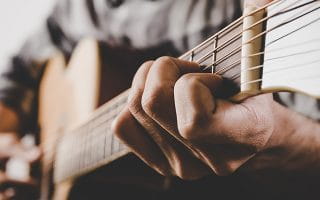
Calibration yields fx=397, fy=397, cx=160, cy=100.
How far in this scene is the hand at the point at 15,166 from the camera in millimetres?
1105

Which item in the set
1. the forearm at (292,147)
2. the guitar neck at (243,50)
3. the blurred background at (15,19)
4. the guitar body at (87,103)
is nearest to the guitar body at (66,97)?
the guitar body at (87,103)

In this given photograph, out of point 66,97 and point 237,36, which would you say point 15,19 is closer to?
point 66,97

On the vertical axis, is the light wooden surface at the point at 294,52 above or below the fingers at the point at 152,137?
above

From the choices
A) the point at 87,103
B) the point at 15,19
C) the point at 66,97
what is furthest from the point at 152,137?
the point at 15,19

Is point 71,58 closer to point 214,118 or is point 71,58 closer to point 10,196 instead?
point 10,196

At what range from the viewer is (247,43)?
0.38m

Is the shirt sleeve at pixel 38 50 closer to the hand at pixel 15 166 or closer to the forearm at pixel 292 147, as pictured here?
the hand at pixel 15 166

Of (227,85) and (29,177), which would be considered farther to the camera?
(29,177)

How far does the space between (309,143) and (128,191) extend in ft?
1.39

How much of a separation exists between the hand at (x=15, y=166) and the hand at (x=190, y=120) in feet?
2.12

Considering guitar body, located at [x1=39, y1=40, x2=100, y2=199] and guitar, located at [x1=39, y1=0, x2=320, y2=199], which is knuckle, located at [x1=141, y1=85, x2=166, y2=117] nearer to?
guitar, located at [x1=39, y1=0, x2=320, y2=199]

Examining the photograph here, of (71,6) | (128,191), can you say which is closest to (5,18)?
(71,6)

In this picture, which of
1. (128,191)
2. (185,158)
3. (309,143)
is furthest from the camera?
(128,191)

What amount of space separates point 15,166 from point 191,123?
3.01ft
